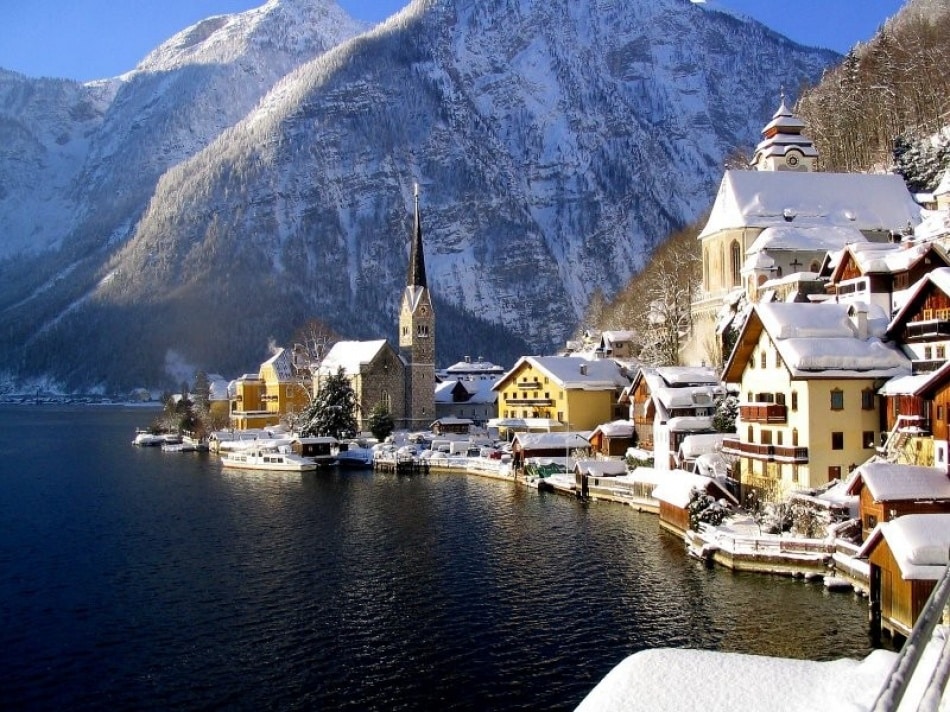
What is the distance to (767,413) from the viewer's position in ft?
124

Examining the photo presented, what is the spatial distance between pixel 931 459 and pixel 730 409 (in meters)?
17.5

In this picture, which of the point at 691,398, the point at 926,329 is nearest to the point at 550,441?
the point at 691,398

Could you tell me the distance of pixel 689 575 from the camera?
104 feet

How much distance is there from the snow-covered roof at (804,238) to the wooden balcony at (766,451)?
24.9m

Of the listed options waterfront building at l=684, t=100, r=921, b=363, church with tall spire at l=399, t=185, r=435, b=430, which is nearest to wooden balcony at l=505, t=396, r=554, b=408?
waterfront building at l=684, t=100, r=921, b=363

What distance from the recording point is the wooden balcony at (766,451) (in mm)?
35844

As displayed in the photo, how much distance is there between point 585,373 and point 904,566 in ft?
171

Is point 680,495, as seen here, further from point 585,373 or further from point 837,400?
point 585,373

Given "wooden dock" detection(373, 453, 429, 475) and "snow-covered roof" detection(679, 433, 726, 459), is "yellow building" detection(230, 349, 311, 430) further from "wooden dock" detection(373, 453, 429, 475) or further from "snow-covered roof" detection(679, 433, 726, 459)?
"snow-covered roof" detection(679, 433, 726, 459)

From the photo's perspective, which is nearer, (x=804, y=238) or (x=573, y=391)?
(x=804, y=238)

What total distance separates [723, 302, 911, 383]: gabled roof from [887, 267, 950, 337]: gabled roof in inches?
38.0

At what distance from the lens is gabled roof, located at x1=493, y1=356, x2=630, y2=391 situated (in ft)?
241

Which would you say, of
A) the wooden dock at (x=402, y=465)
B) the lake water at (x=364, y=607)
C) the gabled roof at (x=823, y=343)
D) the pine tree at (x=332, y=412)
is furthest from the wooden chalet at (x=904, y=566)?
the pine tree at (x=332, y=412)

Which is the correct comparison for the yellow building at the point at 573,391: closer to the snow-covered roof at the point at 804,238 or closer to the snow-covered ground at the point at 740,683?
the snow-covered roof at the point at 804,238
